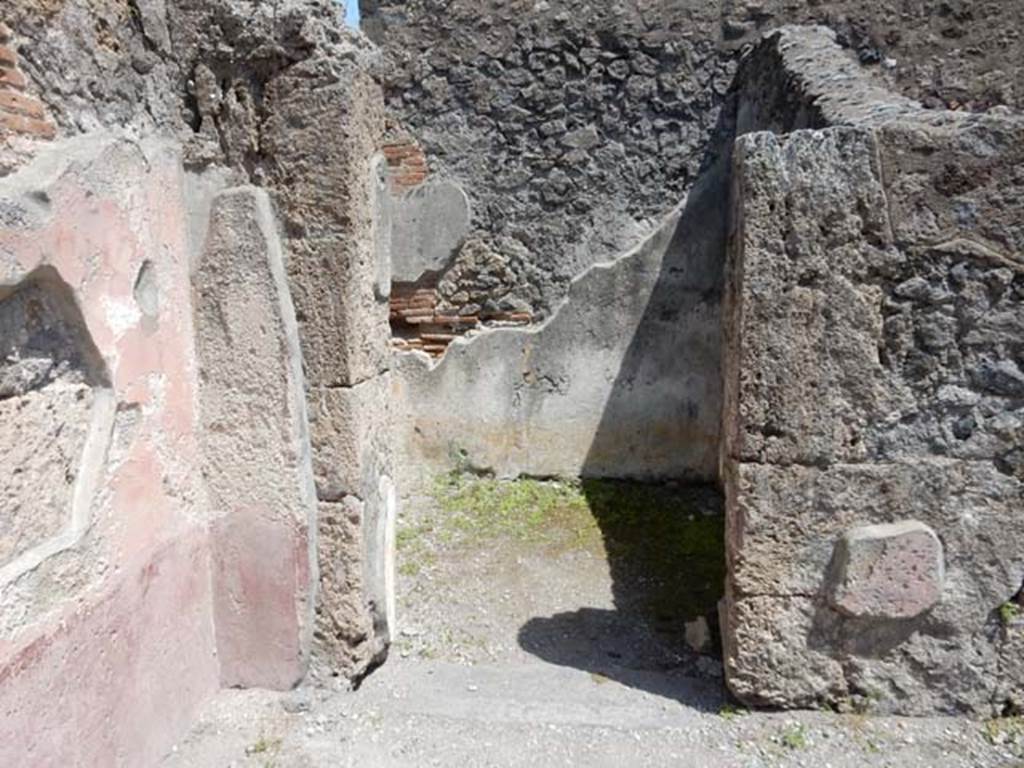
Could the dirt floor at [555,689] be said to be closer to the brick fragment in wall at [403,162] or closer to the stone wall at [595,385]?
the stone wall at [595,385]

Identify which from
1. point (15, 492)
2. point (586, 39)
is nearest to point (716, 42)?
point (586, 39)

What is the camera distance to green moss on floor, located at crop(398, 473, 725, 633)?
12.3 ft

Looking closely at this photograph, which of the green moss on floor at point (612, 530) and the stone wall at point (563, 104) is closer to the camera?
the green moss on floor at point (612, 530)

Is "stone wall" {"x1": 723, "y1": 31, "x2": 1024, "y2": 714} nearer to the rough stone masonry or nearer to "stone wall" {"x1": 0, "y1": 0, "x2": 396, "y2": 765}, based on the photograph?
the rough stone masonry

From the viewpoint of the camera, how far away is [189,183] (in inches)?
92.4

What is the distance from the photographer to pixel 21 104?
175cm

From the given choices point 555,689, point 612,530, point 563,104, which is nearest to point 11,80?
point 555,689

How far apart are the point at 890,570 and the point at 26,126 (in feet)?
9.04

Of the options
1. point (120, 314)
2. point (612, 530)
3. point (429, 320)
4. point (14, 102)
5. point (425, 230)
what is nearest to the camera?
point (14, 102)

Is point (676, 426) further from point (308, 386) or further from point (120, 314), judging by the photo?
point (120, 314)

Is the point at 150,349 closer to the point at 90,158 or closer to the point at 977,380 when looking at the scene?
the point at 90,158

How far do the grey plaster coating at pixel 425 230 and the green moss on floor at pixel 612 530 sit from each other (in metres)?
1.61

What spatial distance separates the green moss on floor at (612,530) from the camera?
12.3 feet

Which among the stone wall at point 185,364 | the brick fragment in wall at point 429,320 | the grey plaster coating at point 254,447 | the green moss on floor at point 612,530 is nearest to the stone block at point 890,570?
the green moss on floor at point 612,530
